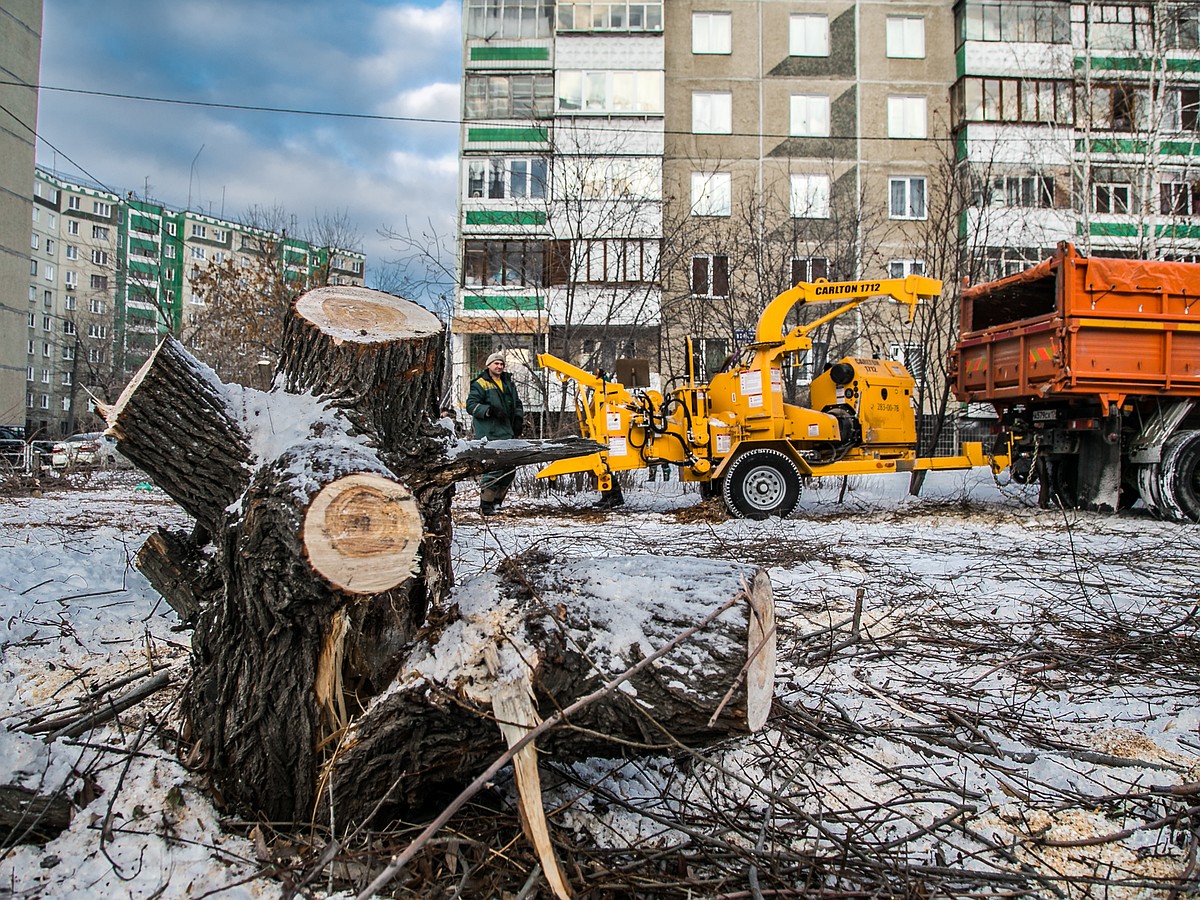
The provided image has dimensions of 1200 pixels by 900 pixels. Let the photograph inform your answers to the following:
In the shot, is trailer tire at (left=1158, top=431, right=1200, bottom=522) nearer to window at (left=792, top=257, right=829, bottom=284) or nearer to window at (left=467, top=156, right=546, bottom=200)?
window at (left=792, top=257, right=829, bottom=284)

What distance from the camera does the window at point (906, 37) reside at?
26.9 meters

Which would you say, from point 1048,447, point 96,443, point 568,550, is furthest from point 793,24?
point 568,550

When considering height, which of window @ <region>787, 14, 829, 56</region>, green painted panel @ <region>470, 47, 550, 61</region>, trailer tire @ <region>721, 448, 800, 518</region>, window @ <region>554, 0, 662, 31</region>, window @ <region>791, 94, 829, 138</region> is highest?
window @ <region>787, 14, 829, 56</region>

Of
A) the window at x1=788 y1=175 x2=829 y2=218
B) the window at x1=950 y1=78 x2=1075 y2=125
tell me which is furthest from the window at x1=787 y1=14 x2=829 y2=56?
the window at x1=950 y1=78 x2=1075 y2=125

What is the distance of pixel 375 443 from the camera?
7.13 feet

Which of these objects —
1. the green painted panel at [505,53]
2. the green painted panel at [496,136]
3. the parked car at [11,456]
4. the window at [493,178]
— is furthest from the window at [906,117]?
the parked car at [11,456]

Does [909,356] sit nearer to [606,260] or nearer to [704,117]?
[606,260]

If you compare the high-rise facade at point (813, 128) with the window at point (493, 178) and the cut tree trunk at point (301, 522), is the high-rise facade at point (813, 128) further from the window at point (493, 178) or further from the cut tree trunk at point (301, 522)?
the cut tree trunk at point (301, 522)

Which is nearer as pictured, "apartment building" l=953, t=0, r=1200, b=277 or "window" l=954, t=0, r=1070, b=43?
"apartment building" l=953, t=0, r=1200, b=277

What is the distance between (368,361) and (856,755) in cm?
190

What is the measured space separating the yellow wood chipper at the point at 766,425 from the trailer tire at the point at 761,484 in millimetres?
12

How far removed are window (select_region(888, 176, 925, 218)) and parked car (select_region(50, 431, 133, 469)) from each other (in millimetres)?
24753

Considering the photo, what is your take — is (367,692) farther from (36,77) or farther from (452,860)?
(36,77)

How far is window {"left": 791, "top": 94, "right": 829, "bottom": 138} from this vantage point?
27.0 m
